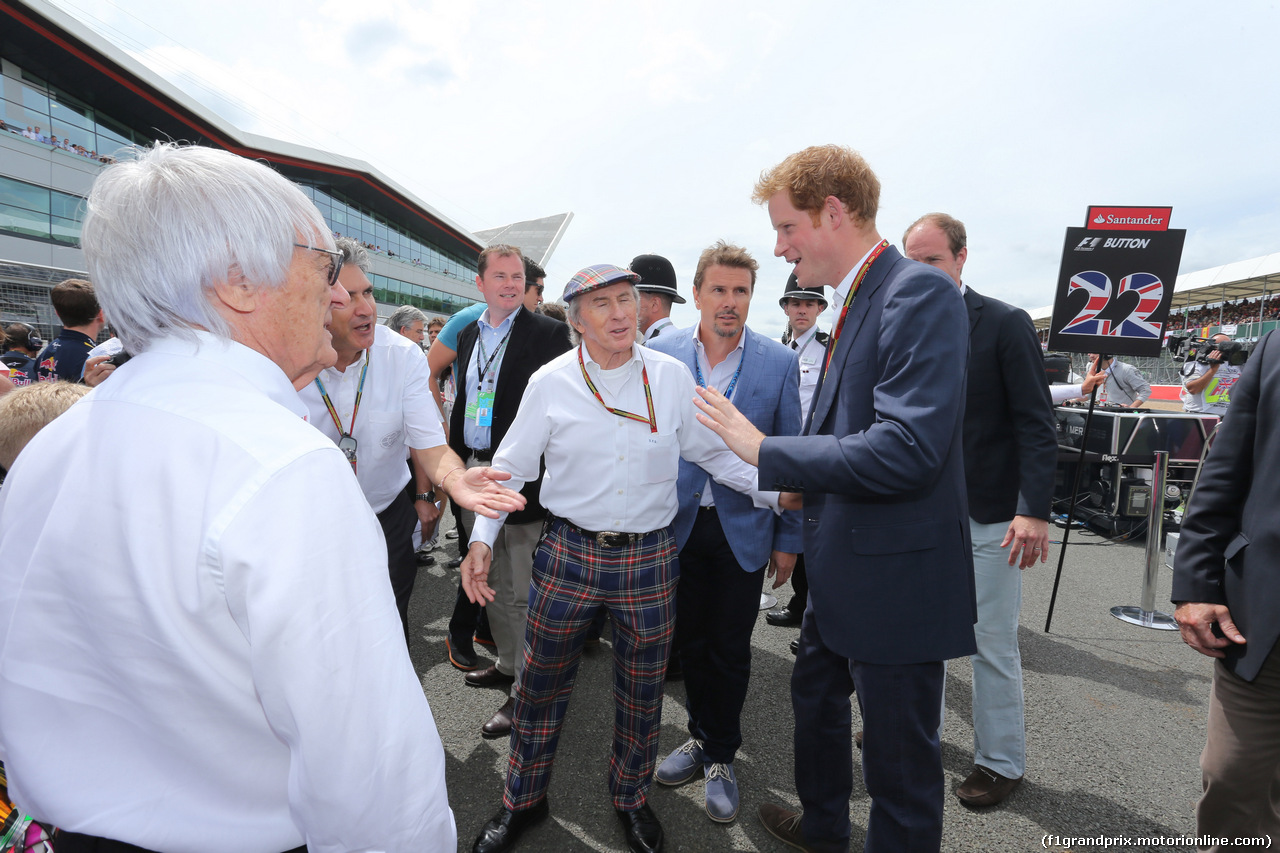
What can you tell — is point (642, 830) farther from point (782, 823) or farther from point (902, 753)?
point (902, 753)

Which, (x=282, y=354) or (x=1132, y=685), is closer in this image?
(x=282, y=354)

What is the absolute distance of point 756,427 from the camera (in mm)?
2387

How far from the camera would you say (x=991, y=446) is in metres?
2.59

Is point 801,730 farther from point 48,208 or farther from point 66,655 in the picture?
point 48,208

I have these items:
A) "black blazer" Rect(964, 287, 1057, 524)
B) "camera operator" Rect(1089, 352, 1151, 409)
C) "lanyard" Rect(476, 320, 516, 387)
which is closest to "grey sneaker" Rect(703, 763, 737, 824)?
"black blazer" Rect(964, 287, 1057, 524)

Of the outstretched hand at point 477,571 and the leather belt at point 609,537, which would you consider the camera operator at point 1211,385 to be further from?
the outstretched hand at point 477,571

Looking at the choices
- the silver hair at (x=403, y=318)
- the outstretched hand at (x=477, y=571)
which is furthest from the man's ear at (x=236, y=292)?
the silver hair at (x=403, y=318)

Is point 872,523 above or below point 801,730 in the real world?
above

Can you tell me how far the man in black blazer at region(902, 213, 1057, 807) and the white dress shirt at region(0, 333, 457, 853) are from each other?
2424mm

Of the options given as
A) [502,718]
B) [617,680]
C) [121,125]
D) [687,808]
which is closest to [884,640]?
[617,680]

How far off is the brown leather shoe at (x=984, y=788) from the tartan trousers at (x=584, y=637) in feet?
4.44

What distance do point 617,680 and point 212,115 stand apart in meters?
33.3

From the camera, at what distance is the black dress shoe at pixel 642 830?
2.14 m

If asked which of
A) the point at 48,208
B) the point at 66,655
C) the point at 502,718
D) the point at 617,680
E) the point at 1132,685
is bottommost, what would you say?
the point at 502,718
